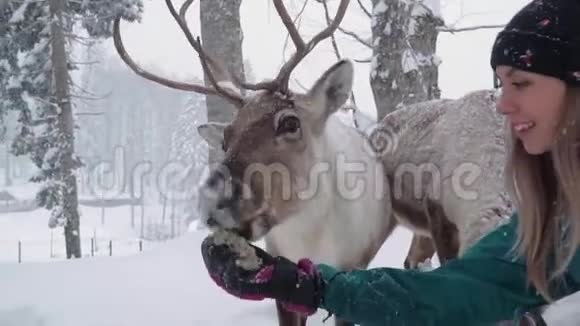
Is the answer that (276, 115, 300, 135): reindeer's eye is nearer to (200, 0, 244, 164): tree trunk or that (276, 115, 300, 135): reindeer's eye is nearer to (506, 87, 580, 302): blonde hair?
(506, 87, 580, 302): blonde hair

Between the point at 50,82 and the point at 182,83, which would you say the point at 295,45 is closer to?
the point at 182,83

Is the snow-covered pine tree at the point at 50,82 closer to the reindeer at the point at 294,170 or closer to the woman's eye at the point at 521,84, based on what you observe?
the reindeer at the point at 294,170

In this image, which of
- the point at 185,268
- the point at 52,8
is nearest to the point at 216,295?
the point at 185,268

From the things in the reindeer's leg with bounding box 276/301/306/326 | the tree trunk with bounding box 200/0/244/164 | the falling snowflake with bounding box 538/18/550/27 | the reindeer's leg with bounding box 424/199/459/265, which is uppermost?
the tree trunk with bounding box 200/0/244/164

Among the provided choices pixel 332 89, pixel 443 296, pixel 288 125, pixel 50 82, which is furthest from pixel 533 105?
pixel 50 82

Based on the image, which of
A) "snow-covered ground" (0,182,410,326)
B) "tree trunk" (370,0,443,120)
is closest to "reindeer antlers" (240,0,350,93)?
"snow-covered ground" (0,182,410,326)

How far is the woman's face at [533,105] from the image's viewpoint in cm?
181

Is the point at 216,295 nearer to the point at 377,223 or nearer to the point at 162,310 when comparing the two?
the point at 162,310

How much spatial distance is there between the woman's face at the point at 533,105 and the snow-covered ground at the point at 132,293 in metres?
2.79

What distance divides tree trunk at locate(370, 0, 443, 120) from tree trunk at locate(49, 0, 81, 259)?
1006cm

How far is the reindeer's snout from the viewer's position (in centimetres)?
254

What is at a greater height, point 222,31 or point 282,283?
point 222,31

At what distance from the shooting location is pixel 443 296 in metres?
1.98

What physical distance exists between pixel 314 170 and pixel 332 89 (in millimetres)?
443
